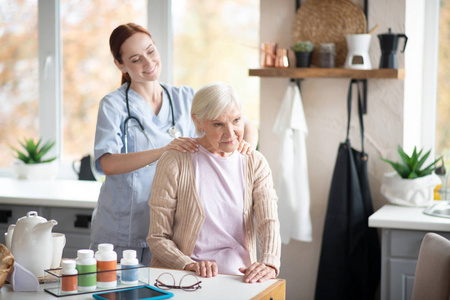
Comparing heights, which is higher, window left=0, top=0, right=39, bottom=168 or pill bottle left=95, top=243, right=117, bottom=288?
window left=0, top=0, right=39, bottom=168

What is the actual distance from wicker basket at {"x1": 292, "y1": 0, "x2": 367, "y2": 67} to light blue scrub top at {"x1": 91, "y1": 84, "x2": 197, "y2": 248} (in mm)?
1028

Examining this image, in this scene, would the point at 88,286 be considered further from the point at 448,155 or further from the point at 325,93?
the point at 448,155

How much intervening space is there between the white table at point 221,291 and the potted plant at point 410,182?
1303 millimetres

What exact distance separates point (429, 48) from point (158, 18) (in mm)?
1539

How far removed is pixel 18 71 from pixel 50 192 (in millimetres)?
1134

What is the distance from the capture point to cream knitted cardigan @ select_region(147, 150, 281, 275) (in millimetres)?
2055

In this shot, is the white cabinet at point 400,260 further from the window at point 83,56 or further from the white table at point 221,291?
the window at point 83,56

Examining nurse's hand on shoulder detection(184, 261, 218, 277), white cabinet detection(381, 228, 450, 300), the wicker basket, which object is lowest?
white cabinet detection(381, 228, 450, 300)

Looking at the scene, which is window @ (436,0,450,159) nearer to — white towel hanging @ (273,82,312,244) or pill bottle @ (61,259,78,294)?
white towel hanging @ (273,82,312,244)

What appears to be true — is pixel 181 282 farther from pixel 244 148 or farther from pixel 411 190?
pixel 411 190

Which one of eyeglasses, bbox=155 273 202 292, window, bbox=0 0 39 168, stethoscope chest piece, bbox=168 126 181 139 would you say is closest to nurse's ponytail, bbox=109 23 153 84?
stethoscope chest piece, bbox=168 126 181 139

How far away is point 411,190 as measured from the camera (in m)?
2.93

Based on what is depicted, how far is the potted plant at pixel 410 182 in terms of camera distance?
2.92 meters

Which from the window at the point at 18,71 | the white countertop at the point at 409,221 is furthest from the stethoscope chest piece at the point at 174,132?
the window at the point at 18,71
